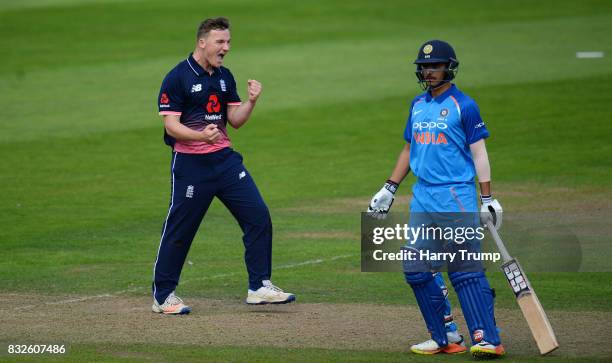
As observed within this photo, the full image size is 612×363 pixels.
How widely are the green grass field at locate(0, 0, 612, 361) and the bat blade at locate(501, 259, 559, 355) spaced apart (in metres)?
0.33

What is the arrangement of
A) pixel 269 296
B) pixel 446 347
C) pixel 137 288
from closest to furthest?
pixel 446 347 → pixel 269 296 → pixel 137 288

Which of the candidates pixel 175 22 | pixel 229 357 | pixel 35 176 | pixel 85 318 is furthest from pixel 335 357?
pixel 175 22

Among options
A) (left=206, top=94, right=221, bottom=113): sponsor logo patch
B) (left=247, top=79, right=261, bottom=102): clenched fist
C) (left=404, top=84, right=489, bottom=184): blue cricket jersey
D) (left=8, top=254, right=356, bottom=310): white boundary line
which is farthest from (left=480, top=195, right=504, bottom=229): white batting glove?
(left=8, top=254, right=356, bottom=310): white boundary line

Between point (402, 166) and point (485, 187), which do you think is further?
point (402, 166)

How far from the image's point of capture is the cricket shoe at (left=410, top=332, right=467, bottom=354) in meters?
8.16

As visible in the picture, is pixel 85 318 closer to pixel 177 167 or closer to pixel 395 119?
pixel 177 167

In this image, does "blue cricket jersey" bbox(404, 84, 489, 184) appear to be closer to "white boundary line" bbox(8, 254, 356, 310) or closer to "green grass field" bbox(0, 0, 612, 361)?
"green grass field" bbox(0, 0, 612, 361)

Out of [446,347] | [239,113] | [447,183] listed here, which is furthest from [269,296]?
[447,183]

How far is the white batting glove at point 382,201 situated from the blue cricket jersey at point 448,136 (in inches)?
15.5

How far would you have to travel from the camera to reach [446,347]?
824 cm

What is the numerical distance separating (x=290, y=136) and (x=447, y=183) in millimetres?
11900

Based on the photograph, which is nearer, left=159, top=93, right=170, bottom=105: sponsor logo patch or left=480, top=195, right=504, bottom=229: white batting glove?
left=480, top=195, right=504, bottom=229: white batting glove

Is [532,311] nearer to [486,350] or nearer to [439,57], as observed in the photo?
[486,350]

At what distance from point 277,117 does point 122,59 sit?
7409mm
